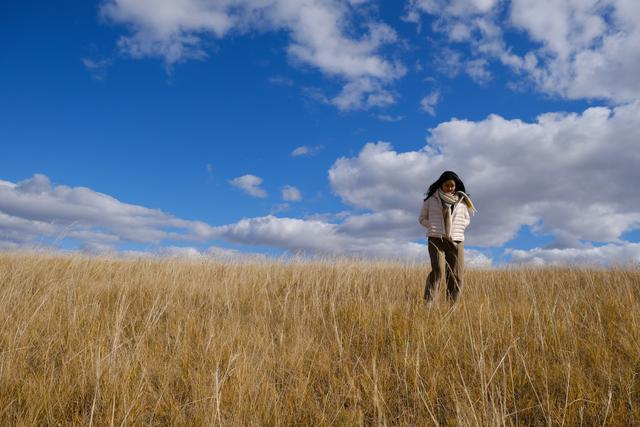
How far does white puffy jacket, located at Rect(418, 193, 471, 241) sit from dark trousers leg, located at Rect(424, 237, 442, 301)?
155mm

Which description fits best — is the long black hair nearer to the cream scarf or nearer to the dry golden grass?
the cream scarf

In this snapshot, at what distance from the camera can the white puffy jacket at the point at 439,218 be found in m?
→ 6.25

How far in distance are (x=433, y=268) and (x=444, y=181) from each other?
4.43ft

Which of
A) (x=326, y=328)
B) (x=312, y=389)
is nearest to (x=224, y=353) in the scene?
(x=312, y=389)

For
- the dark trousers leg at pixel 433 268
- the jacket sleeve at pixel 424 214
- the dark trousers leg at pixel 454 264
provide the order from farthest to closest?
the jacket sleeve at pixel 424 214
the dark trousers leg at pixel 454 264
the dark trousers leg at pixel 433 268

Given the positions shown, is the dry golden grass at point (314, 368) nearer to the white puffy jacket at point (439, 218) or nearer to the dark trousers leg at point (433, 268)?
the dark trousers leg at point (433, 268)

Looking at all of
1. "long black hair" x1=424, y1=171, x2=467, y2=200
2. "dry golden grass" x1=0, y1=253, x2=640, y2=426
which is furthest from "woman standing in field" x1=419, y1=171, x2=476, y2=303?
"dry golden grass" x1=0, y1=253, x2=640, y2=426

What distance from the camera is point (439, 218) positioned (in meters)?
6.29

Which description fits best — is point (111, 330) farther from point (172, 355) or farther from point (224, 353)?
point (224, 353)

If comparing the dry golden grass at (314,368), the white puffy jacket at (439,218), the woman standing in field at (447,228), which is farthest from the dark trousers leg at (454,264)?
the dry golden grass at (314,368)

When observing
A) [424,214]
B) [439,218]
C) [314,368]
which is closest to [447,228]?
[439,218]

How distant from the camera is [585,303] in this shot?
231 inches

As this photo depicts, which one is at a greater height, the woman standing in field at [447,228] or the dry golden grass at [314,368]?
the woman standing in field at [447,228]

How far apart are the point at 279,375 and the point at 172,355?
3.52ft
